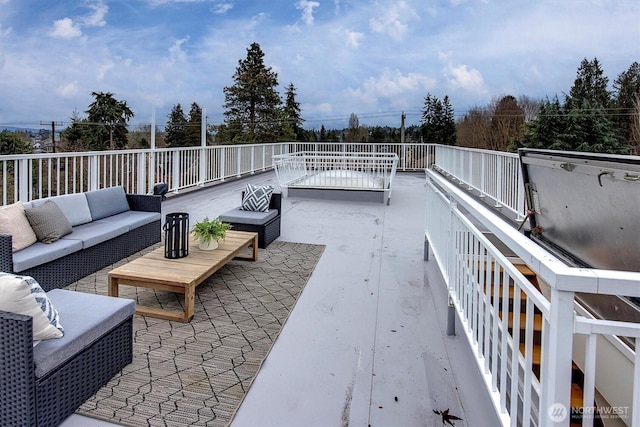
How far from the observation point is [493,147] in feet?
81.9

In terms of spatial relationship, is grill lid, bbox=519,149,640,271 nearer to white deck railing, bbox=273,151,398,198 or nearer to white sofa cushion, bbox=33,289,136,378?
white sofa cushion, bbox=33,289,136,378

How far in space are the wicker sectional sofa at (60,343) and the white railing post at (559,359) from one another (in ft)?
5.96

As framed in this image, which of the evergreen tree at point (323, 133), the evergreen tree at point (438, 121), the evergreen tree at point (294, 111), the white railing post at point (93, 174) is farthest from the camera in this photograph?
the evergreen tree at point (438, 121)

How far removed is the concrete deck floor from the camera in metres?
2.02

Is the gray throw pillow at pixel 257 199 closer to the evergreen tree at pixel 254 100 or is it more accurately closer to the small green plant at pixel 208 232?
the small green plant at pixel 208 232

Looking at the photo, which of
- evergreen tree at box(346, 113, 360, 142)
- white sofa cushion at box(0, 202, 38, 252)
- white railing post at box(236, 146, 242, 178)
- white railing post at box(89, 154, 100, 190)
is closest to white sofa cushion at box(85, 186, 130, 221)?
white railing post at box(89, 154, 100, 190)

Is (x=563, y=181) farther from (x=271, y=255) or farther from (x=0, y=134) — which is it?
(x=0, y=134)

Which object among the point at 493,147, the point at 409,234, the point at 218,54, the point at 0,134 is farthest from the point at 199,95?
the point at 409,234

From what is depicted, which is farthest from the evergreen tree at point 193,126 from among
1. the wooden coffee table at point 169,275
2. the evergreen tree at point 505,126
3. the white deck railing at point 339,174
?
the wooden coffee table at point 169,275

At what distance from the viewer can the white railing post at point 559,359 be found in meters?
0.92

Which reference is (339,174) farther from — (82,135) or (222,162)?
(82,135)

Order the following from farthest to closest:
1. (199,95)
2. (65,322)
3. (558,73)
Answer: (558,73) < (199,95) < (65,322)

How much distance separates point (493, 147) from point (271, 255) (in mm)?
23389

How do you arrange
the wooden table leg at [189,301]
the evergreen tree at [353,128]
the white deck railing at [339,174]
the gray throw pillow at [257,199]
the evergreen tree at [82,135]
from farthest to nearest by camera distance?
1. the evergreen tree at [353,128]
2. the evergreen tree at [82,135]
3. the white deck railing at [339,174]
4. the gray throw pillow at [257,199]
5. the wooden table leg at [189,301]
